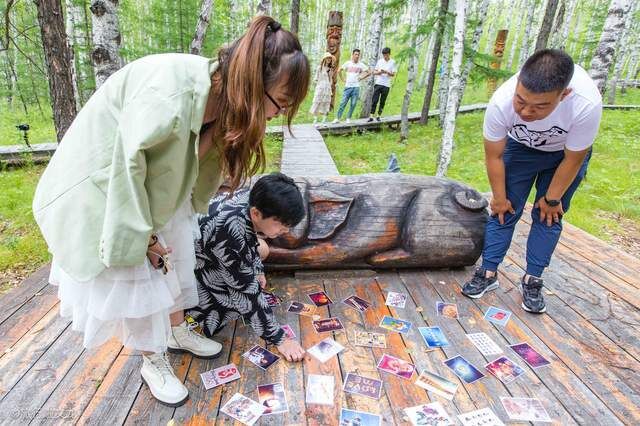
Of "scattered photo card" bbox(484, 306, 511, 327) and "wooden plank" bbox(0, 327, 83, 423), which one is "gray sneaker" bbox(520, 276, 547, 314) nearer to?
"scattered photo card" bbox(484, 306, 511, 327)

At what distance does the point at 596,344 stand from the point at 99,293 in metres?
2.59

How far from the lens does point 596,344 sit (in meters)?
2.25

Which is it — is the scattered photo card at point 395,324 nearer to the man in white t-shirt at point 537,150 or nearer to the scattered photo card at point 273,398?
the man in white t-shirt at point 537,150

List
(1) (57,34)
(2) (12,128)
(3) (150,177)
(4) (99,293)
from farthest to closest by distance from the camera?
(2) (12,128) < (1) (57,34) < (4) (99,293) < (3) (150,177)

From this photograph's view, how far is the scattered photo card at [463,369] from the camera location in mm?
1971

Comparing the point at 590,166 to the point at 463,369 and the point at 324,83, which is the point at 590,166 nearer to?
the point at 324,83

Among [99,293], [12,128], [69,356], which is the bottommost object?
[12,128]

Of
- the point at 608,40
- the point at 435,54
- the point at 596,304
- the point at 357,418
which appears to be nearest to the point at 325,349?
the point at 357,418

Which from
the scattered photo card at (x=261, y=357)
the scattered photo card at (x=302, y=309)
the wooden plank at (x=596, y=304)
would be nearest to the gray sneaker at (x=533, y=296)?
the wooden plank at (x=596, y=304)

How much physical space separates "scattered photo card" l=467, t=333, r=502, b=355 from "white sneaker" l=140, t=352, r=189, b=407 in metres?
1.57

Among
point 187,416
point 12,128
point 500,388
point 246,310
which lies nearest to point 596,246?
point 500,388

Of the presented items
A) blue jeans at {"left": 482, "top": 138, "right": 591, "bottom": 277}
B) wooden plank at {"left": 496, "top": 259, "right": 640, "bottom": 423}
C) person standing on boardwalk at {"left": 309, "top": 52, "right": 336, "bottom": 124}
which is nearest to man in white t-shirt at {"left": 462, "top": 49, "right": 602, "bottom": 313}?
blue jeans at {"left": 482, "top": 138, "right": 591, "bottom": 277}

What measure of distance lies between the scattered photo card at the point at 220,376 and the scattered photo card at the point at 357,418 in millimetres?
552

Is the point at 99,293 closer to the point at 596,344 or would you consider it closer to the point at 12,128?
the point at 596,344
